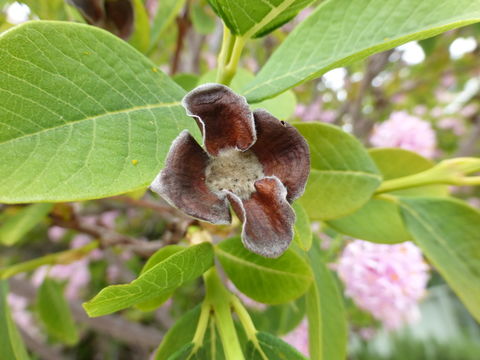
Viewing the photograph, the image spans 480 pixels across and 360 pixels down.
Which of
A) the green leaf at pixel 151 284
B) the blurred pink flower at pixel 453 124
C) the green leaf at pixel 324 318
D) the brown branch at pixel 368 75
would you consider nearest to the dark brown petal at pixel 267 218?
the green leaf at pixel 151 284

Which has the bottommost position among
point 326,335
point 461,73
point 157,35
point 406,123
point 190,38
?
point 326,335

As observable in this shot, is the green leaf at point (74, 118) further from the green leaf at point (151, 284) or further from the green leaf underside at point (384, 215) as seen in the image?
the green leaf underside at point (384, 215)

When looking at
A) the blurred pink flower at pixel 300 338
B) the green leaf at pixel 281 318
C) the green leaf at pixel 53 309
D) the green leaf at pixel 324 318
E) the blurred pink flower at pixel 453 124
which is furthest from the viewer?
the blurred pink flower at pixel 453 124

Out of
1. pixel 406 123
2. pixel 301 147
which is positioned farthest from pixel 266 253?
pixel 406 123

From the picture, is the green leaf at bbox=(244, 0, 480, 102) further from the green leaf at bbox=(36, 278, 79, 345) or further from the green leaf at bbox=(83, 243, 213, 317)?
the green leaf at bbox=(36, 278, 79, 345)

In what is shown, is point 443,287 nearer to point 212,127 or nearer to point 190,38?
point 190,38

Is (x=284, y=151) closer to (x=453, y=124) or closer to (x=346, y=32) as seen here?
(x=346, y=32)

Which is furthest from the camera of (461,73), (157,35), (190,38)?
(461,73)
